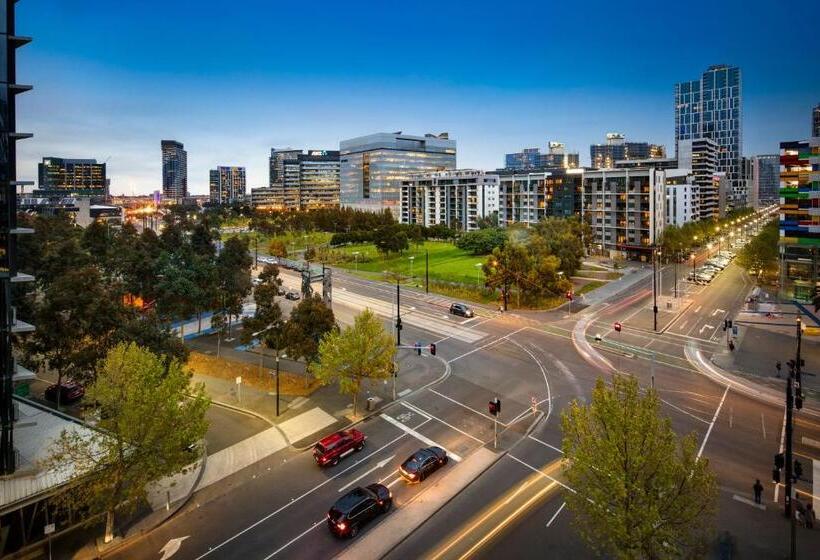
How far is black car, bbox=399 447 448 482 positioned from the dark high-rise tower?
1884cm

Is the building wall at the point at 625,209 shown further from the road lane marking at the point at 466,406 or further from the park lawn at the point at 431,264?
the road lane marking at the point at 466,406

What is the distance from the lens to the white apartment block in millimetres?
159250

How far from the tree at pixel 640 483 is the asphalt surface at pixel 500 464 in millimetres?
5097

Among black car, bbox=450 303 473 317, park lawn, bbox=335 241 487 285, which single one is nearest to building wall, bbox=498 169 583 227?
park lawn, bbox=335 241 487 285

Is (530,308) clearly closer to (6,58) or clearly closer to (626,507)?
(626,507)

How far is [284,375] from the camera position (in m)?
40.3

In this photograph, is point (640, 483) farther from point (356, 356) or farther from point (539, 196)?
point (539, 196)

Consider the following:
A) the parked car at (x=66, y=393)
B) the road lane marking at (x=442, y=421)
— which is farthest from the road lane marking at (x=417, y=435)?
the parked car at (x=66, y=393)

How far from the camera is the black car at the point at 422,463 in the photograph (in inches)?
997

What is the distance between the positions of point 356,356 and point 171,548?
15.1m

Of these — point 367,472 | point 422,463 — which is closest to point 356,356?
point 367,472

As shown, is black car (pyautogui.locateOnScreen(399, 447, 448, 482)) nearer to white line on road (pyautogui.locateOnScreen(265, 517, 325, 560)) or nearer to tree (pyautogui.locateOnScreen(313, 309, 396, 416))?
white line on road (pyautogui.locateOnScreen(265, 517, 325, 560))

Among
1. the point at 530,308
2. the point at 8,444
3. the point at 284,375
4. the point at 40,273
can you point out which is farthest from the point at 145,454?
the point at 530,308

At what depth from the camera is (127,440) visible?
2162 cm
